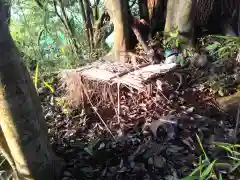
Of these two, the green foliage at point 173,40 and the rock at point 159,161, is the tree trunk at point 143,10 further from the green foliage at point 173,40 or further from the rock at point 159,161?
the rock at point 159,161

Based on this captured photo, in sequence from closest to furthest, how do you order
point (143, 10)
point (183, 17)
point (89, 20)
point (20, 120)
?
point (20, 120) → point (183, 17) → point (143, 10) → point (89, 20)

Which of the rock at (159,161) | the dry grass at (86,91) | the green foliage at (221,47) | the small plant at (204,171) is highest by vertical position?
the green foliage at (221,47)

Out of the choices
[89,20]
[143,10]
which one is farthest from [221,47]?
[89,20]

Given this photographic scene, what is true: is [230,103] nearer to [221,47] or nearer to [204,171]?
[221,47]

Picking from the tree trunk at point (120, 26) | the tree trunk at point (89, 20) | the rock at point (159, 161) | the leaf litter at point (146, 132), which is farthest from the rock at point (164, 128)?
the tree trunk at point (89, 20)

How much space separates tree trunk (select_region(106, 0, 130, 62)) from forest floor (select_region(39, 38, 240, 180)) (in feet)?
1.34

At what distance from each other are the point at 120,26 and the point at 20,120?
1.03 meters

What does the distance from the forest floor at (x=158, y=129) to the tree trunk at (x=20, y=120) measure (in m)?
0.16

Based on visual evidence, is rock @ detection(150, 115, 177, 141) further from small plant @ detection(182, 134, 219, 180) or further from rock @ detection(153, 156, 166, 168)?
small plant @ detection(182, 134, 219, 180)

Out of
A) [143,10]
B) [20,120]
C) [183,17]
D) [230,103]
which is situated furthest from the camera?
[143,10]

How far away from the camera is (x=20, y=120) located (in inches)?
31.8

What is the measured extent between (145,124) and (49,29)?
1214 millimetres

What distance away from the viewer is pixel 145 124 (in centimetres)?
123

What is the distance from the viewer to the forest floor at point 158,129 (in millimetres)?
1018
